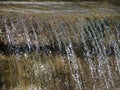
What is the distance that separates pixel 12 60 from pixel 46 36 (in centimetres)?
81

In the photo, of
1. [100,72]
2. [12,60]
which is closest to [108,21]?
[100,72]

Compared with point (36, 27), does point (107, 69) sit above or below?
below

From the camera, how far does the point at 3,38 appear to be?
23.0 feet

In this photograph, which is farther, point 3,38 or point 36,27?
point 36,27

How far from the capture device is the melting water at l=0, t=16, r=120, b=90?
7031 mm

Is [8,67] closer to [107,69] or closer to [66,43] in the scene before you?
[66,43]

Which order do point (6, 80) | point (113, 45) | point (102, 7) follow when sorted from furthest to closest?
point (102, 7) → point (113, 45) → point (6, 80)

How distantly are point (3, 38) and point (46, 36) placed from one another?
0.79 metres

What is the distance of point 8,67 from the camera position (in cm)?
684

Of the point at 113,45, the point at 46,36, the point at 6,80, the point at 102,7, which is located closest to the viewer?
the point at 6,80

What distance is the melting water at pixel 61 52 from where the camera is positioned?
7031 mm

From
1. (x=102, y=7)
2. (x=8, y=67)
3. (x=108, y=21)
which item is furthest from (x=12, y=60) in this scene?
(x=102, y=7)

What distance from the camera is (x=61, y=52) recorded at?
24.2ft

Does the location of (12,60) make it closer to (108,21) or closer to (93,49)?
(93,49)
